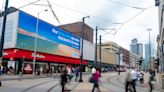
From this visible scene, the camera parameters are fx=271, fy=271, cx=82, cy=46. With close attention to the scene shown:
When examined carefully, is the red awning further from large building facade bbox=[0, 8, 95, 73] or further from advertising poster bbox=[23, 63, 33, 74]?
advertising poster bbox=[23, 63, 33, 74]

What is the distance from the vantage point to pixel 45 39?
58.5 meters

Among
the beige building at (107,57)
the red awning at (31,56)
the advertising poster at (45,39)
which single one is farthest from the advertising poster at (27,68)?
the beige building at (107,57)

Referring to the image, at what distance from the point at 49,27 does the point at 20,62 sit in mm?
14005

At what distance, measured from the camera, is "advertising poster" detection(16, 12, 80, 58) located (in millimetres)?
50406

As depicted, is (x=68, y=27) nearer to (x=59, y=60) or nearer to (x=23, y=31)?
(x=59, y=60)

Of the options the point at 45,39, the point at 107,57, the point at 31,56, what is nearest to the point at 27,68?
the point at 31,56

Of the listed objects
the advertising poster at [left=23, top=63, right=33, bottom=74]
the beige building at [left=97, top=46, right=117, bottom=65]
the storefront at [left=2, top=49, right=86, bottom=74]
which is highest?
the beige building at [left=97, top=46, right=117, bottom=65]

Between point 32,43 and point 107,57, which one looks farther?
point 107,57

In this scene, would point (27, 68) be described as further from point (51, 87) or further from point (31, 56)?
point (51, 87)

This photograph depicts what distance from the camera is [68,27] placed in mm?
111062

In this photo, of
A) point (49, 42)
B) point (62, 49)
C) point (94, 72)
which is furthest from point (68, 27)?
point (94, 72)

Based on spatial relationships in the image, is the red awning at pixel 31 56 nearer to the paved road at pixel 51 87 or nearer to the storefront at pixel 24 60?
the storefront at pixel 24 60

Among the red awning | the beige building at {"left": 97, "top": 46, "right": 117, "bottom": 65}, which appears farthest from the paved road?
the beige building at {"left": 97, "top": 46, "right": 117, "bottom": 65}

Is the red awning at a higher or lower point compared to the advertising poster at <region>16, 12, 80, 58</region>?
lower
